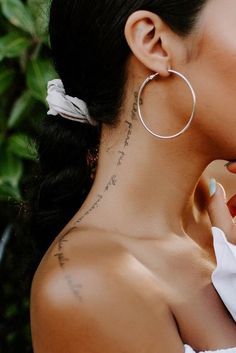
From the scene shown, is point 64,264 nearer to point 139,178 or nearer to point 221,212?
point 139,178

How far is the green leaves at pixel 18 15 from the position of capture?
3193 millimetres

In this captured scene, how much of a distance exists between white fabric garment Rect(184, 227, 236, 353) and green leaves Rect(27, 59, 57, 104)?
1.26 metres

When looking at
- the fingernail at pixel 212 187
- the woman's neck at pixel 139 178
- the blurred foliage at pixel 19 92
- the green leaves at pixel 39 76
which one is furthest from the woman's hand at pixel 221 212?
the green leaves at pixel 39 76

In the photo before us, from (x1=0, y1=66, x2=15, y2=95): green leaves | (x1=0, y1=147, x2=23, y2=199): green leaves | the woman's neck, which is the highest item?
the woman's neck

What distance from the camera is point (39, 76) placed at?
319 centimetres

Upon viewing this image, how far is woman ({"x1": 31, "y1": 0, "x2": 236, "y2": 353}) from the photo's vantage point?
2.03 metres

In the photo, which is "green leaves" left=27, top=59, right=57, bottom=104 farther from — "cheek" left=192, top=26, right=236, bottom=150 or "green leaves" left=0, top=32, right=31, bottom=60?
"cheek" left=192, top=26, right=236, bottom=150

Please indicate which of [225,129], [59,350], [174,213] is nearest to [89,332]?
[59,350]

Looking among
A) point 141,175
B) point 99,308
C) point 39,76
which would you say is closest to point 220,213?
point 141,175

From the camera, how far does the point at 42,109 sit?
133 inches

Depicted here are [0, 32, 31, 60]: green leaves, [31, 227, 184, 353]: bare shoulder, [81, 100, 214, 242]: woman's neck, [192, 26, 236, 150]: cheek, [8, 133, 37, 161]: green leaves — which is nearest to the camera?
[31, 227, 184, 353]: bare shoulder

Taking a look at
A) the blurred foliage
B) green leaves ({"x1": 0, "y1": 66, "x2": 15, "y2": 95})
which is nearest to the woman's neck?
the blurred foliage

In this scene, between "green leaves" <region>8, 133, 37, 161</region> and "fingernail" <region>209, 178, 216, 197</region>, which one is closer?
"fingernail" <region>209, 178, 216, 197</region>

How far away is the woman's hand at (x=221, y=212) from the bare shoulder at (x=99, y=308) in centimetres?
28
